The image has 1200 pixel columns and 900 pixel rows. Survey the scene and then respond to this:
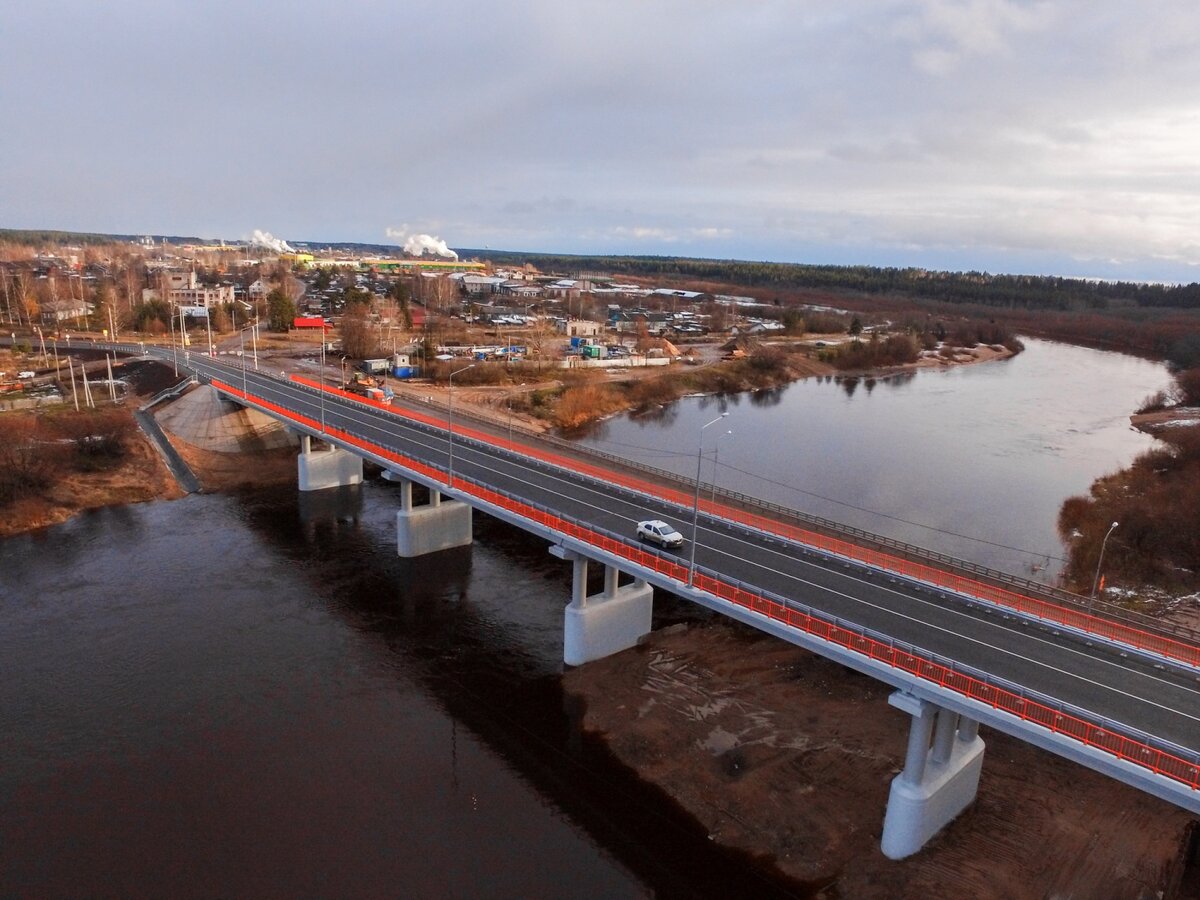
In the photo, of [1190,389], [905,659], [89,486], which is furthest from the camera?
[1190,389]

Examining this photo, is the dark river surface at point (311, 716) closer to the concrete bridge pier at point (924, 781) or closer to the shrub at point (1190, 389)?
the concrete bridge pier at point (924, 781)

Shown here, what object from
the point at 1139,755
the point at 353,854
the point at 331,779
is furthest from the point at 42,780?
the point at 1139,755

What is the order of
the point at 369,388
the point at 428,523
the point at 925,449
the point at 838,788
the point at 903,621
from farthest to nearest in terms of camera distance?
the point at 369,388 < the point at 925,449 < the point at 428,523 < the point at 838,788 < the point at 903,621

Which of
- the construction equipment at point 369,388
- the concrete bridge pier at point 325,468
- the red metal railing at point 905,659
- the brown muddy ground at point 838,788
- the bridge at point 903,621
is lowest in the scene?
the brown muddy ground at point 838,788

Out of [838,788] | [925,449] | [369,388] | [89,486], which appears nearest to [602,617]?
[838,788]

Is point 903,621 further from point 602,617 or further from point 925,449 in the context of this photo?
point 925,449

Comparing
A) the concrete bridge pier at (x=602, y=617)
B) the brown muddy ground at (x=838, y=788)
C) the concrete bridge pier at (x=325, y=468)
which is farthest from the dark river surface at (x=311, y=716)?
the concrete bridge pier at (x=602, y=617)
